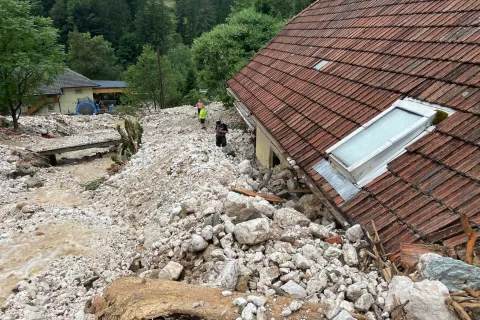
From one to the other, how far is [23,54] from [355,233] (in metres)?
19.5

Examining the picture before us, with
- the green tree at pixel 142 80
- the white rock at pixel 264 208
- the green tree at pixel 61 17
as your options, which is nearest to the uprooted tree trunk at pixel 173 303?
the white rock at pixel 264 208

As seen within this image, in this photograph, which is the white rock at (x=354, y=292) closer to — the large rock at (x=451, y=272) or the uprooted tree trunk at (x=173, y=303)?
the uprooted tree trunk at (x=173, y=303)

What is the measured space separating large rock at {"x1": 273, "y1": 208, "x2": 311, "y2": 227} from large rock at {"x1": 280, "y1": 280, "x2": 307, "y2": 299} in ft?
4.17

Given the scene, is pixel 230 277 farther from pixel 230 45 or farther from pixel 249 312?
pixel 230 45

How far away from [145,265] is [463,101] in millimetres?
5068

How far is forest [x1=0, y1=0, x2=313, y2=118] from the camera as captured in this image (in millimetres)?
16906

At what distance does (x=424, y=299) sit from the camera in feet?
7.73

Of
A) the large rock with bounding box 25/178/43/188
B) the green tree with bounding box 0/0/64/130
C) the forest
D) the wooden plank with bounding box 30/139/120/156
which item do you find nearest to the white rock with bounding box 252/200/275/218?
the large rock with bounding box 25/178/43/188

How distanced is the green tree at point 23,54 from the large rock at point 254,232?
1774 centimetres

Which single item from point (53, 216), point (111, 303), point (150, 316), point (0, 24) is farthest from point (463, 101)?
point (0, 24)

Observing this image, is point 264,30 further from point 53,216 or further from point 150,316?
point 150,316

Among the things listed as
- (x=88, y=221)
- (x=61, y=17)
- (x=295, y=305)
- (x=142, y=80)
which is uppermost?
(x=61, y=17)

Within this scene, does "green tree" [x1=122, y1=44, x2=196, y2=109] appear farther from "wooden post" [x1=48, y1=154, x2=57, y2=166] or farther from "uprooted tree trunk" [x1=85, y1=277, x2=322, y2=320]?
"uprooted tree trunk" [x1=85, y1=277, x2=322, y2=320]

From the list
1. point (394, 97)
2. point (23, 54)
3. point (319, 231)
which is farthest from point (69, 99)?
point (319, 231)
